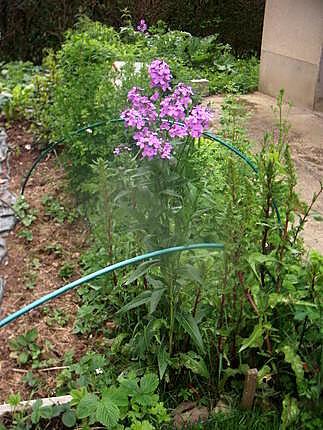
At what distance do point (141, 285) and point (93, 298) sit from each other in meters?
0.37

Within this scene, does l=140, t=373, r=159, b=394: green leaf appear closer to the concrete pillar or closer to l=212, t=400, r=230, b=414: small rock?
l=212, t=400, r=230, b=414: small rock

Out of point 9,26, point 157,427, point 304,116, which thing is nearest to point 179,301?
point 157,427

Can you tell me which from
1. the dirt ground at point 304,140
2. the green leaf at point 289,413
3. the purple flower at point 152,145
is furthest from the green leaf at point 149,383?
the dirt ground at point 304,140

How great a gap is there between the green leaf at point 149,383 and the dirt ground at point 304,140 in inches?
54.3

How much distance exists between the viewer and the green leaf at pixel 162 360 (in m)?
2.07

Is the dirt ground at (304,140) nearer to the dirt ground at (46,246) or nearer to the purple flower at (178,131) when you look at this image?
the dirt ground at (46,246)

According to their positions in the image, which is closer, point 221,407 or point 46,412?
point 46,412

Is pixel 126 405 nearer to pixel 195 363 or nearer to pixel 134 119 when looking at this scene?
pixel 195 363

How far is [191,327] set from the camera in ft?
6.81

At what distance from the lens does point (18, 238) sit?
11.0 feet

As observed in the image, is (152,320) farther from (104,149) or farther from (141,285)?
(104,149)

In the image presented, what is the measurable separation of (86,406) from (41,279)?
117 cm

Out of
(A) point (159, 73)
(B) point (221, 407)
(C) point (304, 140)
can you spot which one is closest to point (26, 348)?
(B) point (221, 407)

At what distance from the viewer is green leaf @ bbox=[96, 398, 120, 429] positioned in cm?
185
